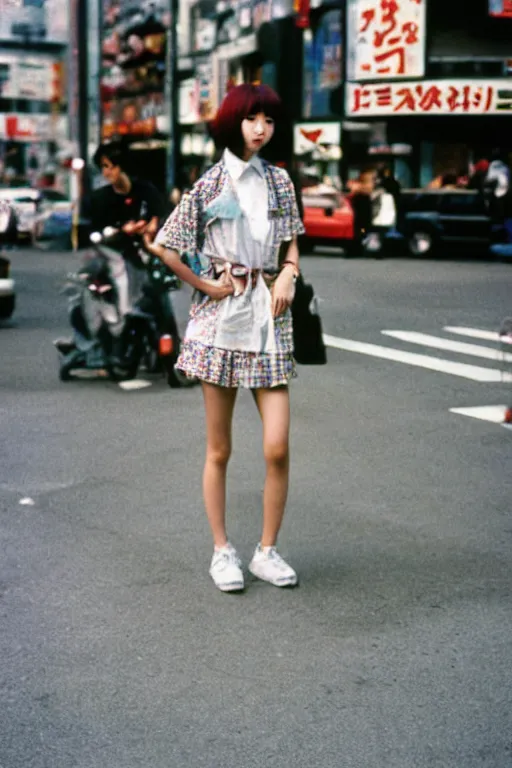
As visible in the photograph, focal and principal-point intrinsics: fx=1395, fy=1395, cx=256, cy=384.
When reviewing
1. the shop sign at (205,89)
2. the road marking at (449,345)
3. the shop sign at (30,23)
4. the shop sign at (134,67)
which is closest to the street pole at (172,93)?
the shop sign at (205,89)

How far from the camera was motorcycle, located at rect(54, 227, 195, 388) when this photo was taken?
35.2 ft

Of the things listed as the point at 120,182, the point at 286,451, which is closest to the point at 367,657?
the point at 286,451

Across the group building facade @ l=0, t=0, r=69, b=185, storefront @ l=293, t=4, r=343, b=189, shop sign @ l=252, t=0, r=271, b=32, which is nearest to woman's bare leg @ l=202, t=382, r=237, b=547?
storefront @ l=293, t=4, r=343, b=189

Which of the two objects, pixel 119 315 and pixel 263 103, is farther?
pixel 119 315

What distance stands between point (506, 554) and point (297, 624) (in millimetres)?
1378

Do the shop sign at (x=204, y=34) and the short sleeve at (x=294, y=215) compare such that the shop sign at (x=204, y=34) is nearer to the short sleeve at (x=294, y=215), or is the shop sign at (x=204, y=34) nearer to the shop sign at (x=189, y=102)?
the shop sign at (x=189, y=102)

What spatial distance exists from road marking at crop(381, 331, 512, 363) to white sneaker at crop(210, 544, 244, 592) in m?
7.57

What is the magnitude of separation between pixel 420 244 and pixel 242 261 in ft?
78.3

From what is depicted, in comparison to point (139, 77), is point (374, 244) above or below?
below

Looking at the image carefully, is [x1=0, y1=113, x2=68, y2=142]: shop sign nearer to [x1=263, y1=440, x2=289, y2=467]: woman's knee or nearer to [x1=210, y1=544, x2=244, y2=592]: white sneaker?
[x1=210, y1=544, x2=244, y2=592]: white sneaker

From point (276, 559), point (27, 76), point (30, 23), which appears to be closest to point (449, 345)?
point (276, 559)

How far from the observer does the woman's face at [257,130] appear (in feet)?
16.5

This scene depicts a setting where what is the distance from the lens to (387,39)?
3906 centimetres

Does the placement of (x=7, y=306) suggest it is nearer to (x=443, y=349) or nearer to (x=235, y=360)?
(x=443, y=349)
